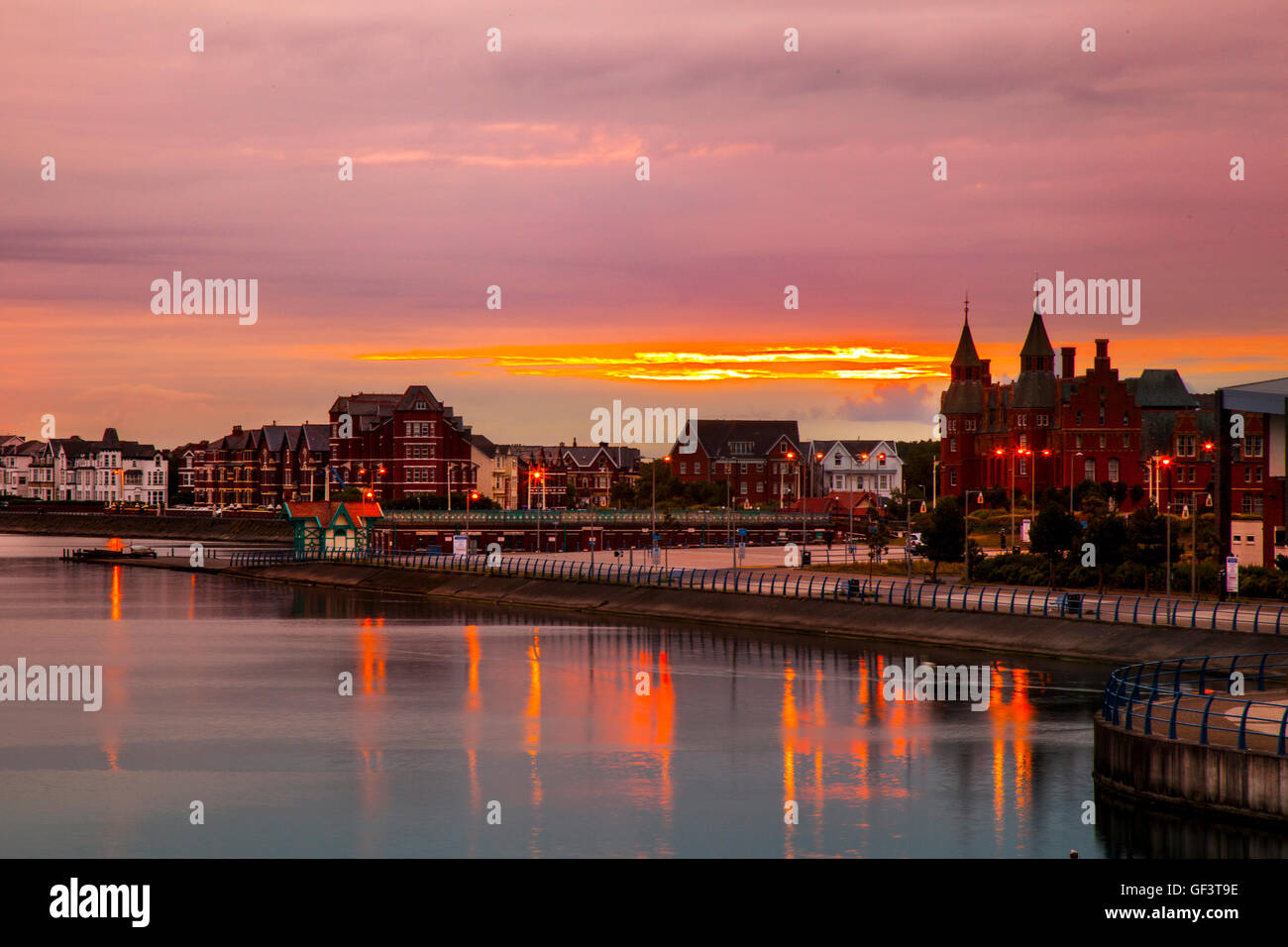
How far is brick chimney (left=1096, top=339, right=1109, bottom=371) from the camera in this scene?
6019 inches

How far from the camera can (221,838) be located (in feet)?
112

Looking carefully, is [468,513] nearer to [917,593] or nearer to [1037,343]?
[1037,343]

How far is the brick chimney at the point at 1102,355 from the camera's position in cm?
15288

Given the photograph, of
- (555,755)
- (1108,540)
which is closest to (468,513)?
(1108,540)

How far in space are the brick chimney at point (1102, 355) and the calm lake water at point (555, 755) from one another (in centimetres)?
8828

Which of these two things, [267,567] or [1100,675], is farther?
[267,567]

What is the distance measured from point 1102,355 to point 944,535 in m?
71.9

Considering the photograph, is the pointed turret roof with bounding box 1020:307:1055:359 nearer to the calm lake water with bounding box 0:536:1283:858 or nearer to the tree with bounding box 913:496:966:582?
the tree with bounding box 913:496:966:582

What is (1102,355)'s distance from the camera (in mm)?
154000

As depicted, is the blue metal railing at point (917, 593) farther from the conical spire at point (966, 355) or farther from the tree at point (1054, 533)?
the conical spire at point (966, 355)

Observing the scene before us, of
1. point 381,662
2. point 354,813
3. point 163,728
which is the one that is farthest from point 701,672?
point 354,813

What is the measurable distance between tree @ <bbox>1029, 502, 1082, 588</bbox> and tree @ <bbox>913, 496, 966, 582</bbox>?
8.99 metres
